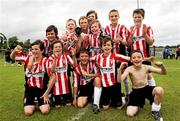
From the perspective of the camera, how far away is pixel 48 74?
7.18 metres

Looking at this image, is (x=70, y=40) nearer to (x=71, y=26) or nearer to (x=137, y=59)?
(x=71, y=26)

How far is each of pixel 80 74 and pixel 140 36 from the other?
1.56 meters

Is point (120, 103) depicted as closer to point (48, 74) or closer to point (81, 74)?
point (81, 74)

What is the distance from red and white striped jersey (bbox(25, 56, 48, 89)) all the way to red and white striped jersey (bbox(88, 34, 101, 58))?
1.05m

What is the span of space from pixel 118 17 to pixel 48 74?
1.96m

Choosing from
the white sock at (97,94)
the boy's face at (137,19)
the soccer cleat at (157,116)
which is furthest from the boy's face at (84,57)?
the soccer cleat at (157,116)

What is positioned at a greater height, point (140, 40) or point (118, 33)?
point (118, 33)

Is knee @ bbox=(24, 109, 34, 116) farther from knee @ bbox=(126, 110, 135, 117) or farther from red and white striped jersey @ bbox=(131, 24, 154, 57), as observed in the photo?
red and white striped jersey @ bbox=(131, 24, 154, 57)

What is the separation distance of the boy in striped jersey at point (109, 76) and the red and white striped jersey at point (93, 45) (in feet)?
1.12

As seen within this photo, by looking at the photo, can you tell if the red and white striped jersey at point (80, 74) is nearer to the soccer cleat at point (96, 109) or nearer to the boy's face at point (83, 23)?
the boy's face at point (83, 23)

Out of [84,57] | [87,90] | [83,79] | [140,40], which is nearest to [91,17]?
[84,57]

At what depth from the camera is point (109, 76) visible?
699 centimetres

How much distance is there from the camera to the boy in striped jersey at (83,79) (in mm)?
7185

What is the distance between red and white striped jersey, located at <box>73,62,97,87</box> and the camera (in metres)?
7.34
